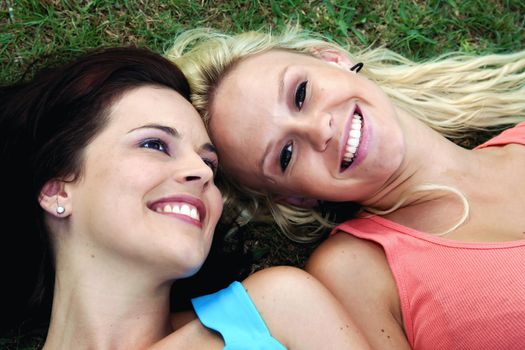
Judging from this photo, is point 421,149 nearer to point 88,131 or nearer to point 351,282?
point 351,282

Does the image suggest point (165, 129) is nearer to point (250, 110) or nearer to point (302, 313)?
point (250, 110)

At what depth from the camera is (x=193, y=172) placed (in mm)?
2748

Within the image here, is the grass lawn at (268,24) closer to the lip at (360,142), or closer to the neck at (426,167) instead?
the neck at (426,167)

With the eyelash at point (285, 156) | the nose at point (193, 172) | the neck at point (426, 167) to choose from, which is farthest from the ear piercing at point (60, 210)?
the neck at point (426, 167)

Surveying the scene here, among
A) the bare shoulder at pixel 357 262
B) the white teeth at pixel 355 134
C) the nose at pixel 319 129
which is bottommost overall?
the bare shoulder at pixel 357 262

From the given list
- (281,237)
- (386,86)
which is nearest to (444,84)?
(386,86)

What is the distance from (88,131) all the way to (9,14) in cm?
172

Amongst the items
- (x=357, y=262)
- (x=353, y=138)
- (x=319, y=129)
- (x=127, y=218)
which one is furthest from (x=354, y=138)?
(x=127, y=218)

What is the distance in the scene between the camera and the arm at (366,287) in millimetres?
3018

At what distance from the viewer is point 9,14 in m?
4.02

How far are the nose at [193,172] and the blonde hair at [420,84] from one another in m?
0.79

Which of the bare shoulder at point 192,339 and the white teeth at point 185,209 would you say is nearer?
the white teeth at point 185,209

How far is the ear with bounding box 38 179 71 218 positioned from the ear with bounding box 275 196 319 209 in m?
1.35

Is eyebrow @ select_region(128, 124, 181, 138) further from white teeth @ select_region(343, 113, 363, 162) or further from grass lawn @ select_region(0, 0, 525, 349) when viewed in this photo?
grass lawn @ select_region(0, 0, 525, 349)
